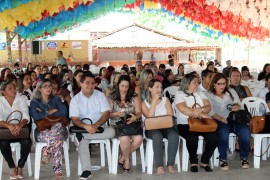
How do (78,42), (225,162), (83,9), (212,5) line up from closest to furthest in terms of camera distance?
1. (225,162)
2. (212,5)
3. (83,9)
4. (78,42)

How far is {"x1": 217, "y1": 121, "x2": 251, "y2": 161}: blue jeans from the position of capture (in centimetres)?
554

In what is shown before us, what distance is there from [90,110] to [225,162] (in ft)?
5.91

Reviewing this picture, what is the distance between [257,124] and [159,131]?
124 cm

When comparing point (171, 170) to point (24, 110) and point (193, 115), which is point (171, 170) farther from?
point (24, 110)

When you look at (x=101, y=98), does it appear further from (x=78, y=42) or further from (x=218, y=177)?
(x=78, y=42)

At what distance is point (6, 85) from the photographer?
17.8 ft

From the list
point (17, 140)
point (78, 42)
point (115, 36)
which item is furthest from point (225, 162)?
point (115, 36)

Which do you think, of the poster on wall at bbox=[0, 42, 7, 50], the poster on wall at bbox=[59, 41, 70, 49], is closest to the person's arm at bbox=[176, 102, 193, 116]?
the poster on wall at bbox=[59, 41, 70, 49]

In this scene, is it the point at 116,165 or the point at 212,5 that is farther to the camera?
the point at 212,5

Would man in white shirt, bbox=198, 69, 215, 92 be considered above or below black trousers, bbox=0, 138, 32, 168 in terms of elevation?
above

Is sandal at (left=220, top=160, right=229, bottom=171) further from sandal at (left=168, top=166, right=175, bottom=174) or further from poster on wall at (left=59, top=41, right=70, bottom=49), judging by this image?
poster on wall at (left=59, top=41, right=70, bottom=49)

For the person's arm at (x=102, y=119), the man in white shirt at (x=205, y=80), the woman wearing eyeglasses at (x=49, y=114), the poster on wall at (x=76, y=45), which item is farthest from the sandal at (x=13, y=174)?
the poster on wall at (x=76, y=45)

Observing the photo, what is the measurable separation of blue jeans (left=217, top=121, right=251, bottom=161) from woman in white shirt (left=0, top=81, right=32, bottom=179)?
7.66ft

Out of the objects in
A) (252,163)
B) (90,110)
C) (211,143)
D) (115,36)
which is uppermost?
(115,36)
